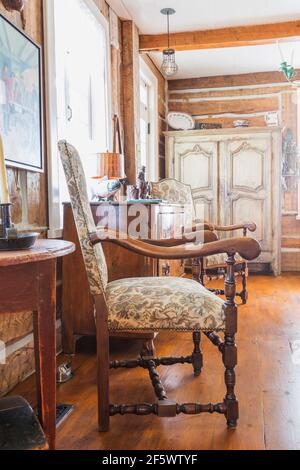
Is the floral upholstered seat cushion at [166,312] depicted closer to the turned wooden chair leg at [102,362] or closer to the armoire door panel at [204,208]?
the turned wooden chair leg at [102,362]

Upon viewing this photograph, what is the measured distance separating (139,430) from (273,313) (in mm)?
2112

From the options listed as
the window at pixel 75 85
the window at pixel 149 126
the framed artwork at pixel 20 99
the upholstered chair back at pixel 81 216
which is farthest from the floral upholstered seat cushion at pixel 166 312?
the window at pixel 149 126

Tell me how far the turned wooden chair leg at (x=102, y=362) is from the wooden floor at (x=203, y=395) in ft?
0.25

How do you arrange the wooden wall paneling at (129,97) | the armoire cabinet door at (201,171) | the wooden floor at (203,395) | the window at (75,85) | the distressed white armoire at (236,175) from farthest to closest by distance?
the armoire cabinet door at (201,171) < the distressed white armoire at (236,175) < the wooden wall paneling at (129,97) < the window at (75,85) < the wooden floor at (203,395)

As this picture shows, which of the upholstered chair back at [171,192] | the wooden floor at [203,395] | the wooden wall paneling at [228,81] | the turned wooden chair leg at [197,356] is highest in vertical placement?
the wooden wall paneling at [228,81]

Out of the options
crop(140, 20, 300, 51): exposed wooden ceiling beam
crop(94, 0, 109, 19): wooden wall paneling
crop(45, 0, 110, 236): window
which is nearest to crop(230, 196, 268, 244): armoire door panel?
crop(140, 20, 300, 51): exposed wooden ceiling beam

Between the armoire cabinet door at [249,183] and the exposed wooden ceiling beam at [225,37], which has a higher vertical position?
the exposed wooden ceiling beam at [225,37]

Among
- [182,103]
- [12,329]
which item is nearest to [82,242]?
[12,329]

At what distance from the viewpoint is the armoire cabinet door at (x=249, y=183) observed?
533 centimetres

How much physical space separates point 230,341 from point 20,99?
1.52m

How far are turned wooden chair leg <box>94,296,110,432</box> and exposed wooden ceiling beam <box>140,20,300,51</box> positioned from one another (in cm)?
355

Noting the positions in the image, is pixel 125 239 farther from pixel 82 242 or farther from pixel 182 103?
pixel 182 103

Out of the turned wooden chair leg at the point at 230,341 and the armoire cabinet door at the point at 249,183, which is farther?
the armoire cabinet door at the point at 249,183

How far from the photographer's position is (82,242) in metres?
1.65
